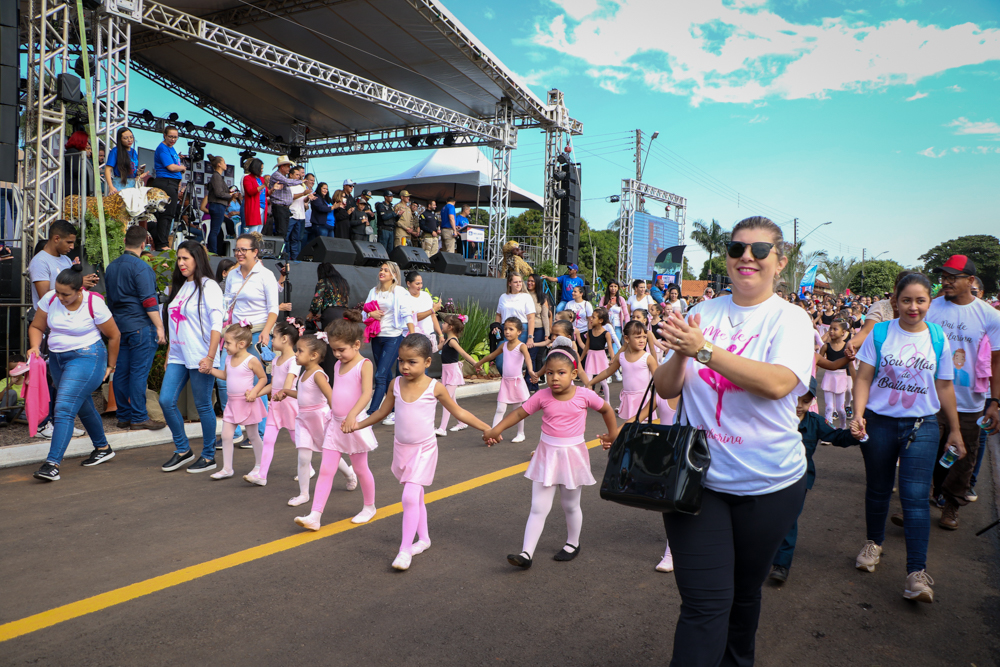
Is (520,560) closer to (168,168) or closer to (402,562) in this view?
(402,562)

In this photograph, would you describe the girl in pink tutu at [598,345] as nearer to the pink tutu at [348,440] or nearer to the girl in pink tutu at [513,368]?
the girl in pink tutu at [513,368]

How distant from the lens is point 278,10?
16.4 metres

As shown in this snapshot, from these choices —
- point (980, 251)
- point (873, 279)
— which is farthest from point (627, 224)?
point (980, 251)

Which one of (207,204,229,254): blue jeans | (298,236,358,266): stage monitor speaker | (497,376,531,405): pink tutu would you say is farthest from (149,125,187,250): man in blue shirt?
(497,376,531,405): pink tutu

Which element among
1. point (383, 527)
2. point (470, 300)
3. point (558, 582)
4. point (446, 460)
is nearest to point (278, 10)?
point (470, 300)

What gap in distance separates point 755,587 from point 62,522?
4.45 meters

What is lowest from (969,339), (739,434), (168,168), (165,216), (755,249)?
(739,434)

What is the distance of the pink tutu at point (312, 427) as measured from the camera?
5156 mm

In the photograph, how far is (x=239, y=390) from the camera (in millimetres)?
5750

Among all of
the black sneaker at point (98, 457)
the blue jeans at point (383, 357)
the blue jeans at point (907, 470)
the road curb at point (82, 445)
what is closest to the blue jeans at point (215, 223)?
the road curb at point (82, 445)

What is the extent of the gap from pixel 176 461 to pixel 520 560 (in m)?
3.62

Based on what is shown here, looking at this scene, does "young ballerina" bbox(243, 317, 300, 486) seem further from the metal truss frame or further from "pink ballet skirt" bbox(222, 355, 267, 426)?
the metal truss frame

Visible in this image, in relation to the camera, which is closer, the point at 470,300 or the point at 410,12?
the point at 470,300

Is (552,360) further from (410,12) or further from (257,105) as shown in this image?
(257,105)
